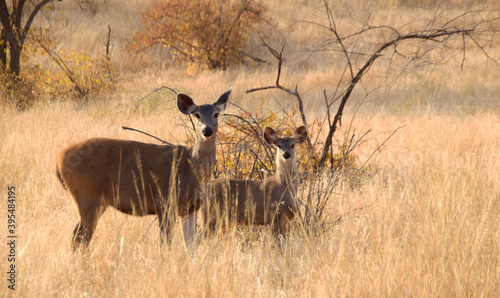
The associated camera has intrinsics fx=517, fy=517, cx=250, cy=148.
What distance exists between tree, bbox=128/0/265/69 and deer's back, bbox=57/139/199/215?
1422 centimetres

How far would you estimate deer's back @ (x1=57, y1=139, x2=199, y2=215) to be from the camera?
4.29 metres

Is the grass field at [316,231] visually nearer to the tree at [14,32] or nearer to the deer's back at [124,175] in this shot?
the deer's back at [124,175]

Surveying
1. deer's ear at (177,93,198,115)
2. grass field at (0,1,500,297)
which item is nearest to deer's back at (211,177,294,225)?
grass field at (0,1,500,297)

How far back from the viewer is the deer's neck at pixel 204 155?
460 cm

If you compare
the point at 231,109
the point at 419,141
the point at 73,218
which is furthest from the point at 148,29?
the point at 73,218

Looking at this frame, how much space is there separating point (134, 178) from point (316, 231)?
1.87 m

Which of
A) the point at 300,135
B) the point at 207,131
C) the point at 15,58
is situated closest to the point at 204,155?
the point at 207,131

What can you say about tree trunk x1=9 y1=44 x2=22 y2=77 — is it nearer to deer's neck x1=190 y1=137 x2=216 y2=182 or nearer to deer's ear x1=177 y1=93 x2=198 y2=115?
deer's ear x1=177 y1=93 x2=198 y2=115

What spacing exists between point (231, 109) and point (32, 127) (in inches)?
149

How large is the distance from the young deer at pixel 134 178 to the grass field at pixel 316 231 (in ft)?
0.81

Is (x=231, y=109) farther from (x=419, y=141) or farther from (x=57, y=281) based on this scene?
(x=57, y=281)

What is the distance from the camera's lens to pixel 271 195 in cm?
504

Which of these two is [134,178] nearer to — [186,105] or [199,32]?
[186,105]

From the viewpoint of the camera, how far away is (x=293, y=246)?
14.9ft
